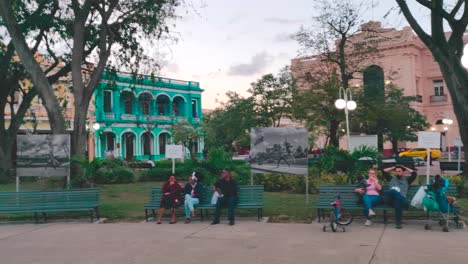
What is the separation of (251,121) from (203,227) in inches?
1274

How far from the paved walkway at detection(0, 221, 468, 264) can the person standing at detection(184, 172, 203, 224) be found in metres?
0.48

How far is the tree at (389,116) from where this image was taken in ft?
100

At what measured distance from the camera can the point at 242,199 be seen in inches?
467

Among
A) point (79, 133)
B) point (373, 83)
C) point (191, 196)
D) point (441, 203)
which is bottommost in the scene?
point (441, 203)

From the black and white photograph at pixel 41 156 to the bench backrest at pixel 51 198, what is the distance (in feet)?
6.34

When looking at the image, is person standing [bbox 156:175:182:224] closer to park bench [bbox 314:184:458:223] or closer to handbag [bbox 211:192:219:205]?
handbag [bbox 211:192:219:205]

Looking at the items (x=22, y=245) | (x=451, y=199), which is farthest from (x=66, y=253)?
(x=451, y=199)

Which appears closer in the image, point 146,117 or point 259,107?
point 259,107

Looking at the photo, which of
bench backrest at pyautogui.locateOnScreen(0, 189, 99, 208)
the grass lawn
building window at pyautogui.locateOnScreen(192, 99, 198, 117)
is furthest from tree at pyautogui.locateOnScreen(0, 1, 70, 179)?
building window at pyautogui.locateOnScreen(192, 99, 198, 117)

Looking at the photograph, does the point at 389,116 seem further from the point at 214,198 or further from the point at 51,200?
the point at 51,200

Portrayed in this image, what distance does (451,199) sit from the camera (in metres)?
9.98

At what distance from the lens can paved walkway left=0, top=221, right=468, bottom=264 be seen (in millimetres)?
7730

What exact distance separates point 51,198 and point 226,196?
4.39 m

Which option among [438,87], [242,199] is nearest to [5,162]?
[242,199]
